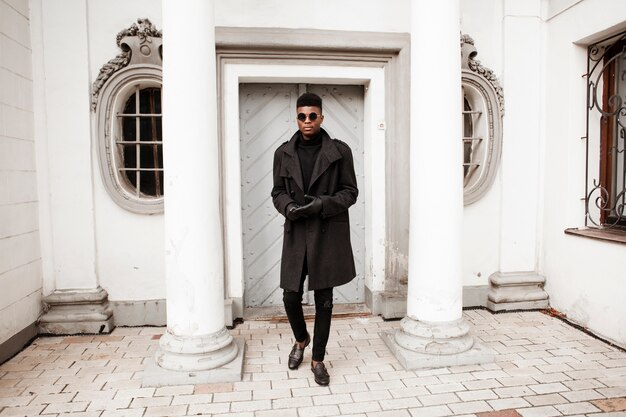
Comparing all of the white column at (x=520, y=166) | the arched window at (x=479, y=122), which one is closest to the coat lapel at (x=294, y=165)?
the arched window at (x=479, y=122)

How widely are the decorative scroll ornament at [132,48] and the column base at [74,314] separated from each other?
2.01 metres

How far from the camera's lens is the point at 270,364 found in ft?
13.5

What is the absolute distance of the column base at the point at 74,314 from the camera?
16.0 feet

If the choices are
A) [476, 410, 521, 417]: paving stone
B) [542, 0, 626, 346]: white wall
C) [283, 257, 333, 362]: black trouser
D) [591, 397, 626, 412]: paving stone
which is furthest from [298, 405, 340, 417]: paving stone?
[542, 0, 626, 346]: white wall

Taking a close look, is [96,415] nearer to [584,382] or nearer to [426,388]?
[426,388]

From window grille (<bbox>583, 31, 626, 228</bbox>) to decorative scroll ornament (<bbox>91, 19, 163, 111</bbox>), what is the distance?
4800 millimetres

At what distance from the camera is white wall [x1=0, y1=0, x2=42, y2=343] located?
4.34m

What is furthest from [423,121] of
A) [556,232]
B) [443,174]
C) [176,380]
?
[176,380]

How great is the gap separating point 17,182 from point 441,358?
14.3ft

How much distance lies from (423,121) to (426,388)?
88.9 inches

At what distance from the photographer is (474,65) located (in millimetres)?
→ 5398

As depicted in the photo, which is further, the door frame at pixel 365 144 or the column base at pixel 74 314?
the door frame at pixel 365 144

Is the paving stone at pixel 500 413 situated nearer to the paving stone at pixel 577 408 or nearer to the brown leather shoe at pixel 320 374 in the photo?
the paving stone at pixel 577 408

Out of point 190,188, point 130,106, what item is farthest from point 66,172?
point 190,188
